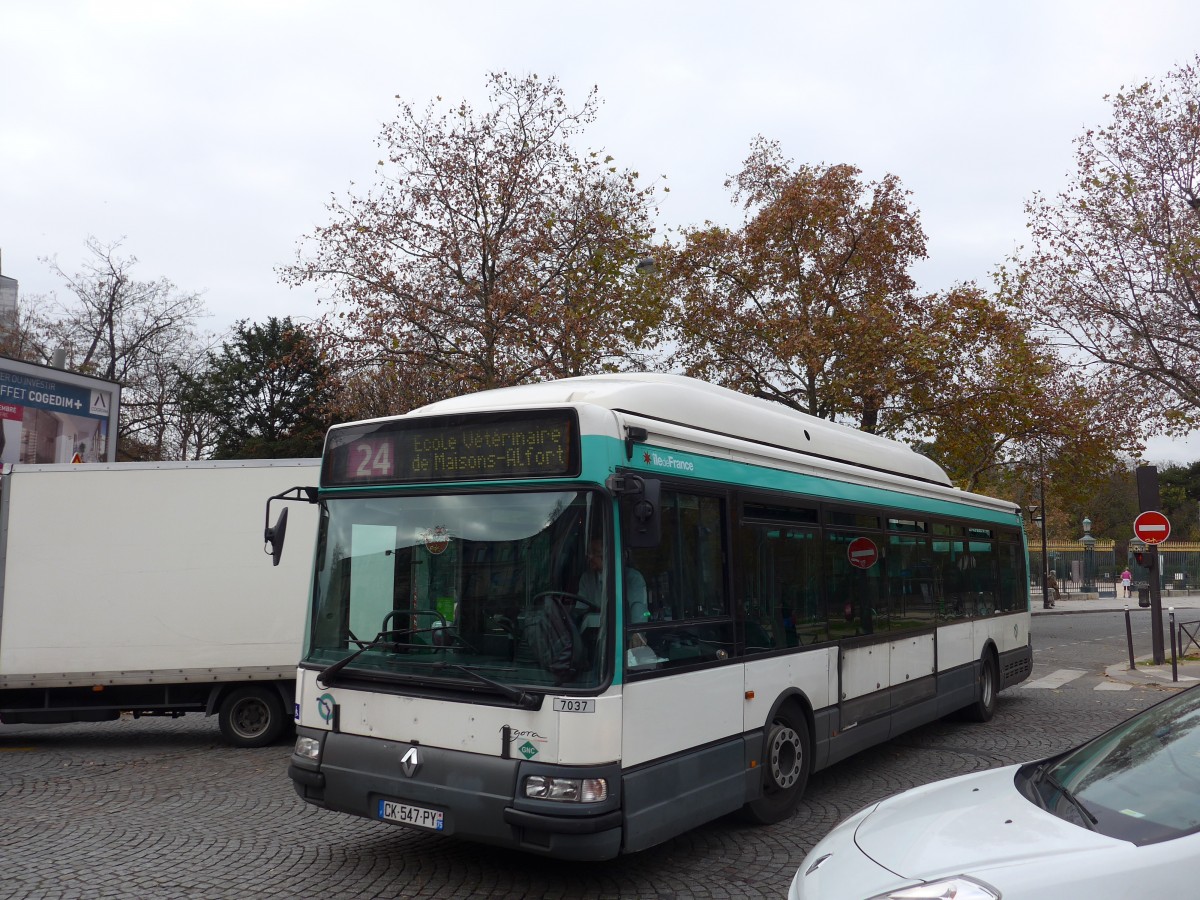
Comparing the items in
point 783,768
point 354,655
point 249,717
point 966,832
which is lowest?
point 249,717

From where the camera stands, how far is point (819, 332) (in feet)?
76.5

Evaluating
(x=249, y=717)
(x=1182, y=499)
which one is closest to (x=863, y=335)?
(x=249, y=717)

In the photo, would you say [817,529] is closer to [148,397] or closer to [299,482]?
[299,482]

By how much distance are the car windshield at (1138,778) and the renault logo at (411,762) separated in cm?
313

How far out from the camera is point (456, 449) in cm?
587

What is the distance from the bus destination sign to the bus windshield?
142mm

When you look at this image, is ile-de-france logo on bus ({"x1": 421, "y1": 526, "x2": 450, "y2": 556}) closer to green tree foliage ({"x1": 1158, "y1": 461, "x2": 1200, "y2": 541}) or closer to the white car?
the white car

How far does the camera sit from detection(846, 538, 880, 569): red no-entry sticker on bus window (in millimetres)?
8332

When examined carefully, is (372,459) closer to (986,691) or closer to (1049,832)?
(1049,832)

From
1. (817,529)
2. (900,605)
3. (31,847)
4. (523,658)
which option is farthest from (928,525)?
(31,847)

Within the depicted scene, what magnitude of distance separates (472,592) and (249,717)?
20.2 ft

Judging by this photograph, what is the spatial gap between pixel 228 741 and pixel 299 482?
9.26 ft

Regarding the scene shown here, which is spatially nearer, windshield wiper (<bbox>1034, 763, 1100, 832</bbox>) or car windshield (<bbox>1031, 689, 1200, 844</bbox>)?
car windshield (<bbox>1031, 689, 1200, 844</bbox>)

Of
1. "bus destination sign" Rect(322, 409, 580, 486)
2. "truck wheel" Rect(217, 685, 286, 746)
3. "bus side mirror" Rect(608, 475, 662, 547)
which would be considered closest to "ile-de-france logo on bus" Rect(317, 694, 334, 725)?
"bus destination sign" Rect(322, 409, 580, 486)
